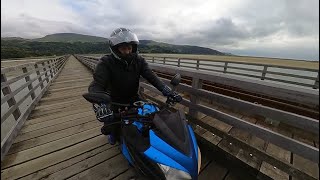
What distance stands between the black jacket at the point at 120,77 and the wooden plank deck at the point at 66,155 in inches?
39.1

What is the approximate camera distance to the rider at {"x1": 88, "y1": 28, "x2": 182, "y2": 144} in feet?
7.97

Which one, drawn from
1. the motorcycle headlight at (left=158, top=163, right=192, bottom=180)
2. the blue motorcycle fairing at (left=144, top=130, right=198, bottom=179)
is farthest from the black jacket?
the motorcycle headlight at (left=158, top=163, right=192, bottom=180)

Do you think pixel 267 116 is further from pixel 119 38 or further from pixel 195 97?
pixel 119 38

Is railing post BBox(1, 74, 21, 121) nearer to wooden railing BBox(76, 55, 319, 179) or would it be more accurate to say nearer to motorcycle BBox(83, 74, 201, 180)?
motorcycle BBox(83, 74, 201, 180)

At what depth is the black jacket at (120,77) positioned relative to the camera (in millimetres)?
2545

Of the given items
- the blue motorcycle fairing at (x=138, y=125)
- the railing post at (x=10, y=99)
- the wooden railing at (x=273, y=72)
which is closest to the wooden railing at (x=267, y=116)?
the blue motorcycle fairing at (x=138, y=125)

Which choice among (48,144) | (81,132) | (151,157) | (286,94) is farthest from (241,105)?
(48,144)

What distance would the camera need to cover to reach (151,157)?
1.71 meters

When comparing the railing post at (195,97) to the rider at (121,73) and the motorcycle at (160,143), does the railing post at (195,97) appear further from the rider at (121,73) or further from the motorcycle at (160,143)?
the motorcycle at (160,143)

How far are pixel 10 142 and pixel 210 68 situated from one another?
38.0 ft

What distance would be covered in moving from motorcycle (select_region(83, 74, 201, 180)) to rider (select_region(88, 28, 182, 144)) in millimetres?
345

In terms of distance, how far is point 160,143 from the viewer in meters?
1.69

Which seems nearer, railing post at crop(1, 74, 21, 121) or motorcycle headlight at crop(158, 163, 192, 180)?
motorcycle headlight at crop(158, 163, 192, 180)

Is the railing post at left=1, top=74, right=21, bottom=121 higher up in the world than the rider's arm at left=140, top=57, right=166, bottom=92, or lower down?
lower down
